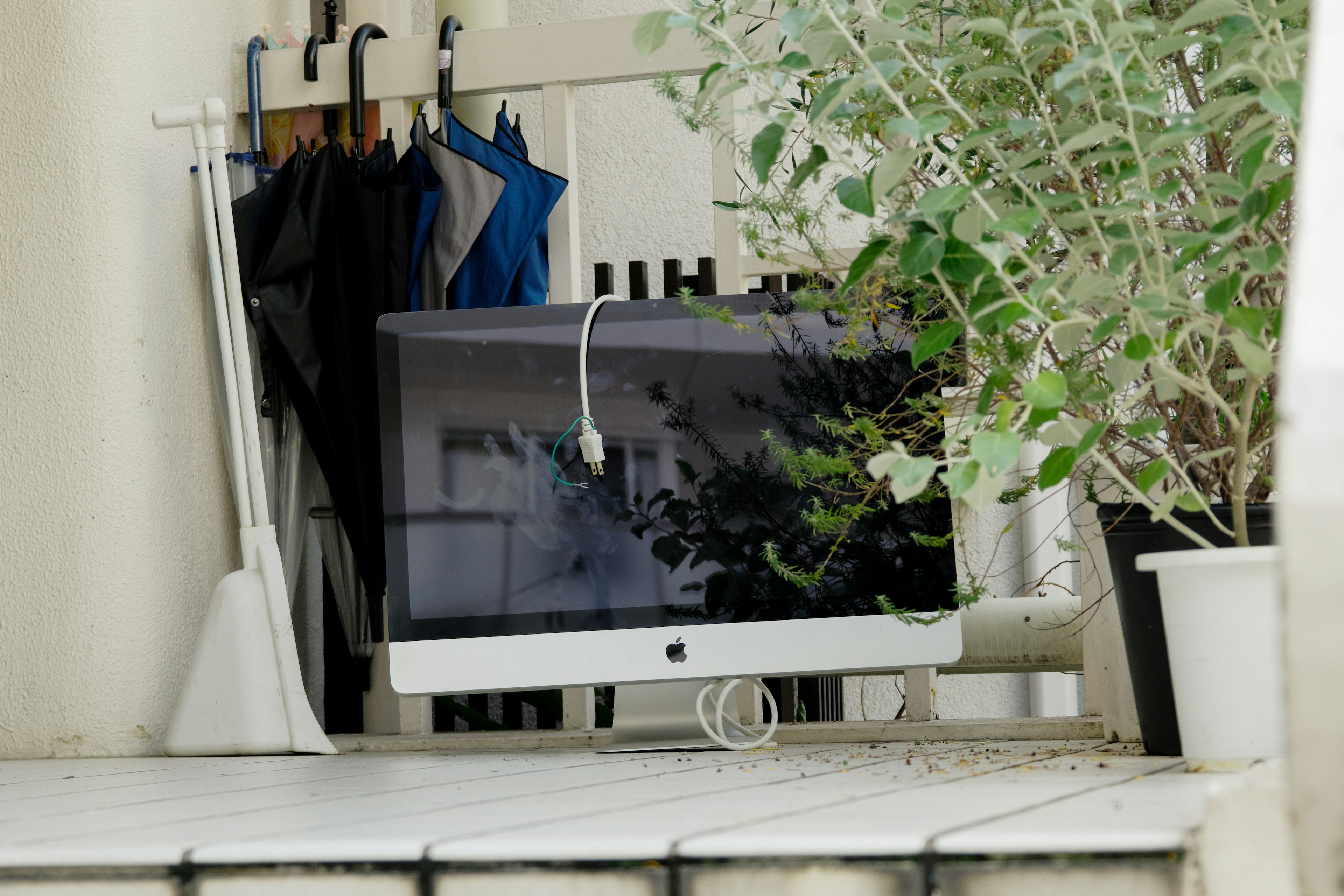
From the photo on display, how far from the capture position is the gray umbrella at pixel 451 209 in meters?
1.60

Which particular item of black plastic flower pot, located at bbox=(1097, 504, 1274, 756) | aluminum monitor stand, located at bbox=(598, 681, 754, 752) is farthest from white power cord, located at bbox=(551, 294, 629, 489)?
black plastic flower pot, located at bbox=(1097, 504, 1274, 756)

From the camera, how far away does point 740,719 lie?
152cm

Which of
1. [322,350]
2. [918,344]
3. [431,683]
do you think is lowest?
[431,683]

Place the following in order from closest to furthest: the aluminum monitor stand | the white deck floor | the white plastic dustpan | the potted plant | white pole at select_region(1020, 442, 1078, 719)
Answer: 1. the white deck floor
2. the potted plant
3. the aluminum monitor stand
4. the white plastic dustpan
5. white pole at select_region(1020, 442, 1078, 719)

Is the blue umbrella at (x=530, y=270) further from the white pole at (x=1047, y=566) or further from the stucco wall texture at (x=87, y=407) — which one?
the white pole at (x=1047, y=566)

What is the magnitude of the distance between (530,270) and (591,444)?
54cm

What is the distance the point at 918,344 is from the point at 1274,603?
0.29m

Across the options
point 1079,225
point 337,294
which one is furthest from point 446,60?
A: point 1079,225

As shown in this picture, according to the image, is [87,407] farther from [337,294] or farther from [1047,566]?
[1047,566]

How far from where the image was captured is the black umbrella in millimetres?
1566

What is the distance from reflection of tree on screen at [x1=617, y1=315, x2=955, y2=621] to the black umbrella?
1.78 feet

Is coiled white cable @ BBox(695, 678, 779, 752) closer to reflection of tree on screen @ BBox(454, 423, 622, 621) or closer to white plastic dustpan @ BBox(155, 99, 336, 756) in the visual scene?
reflection of tree on screen @ BBox(454, 423, 622, 621)

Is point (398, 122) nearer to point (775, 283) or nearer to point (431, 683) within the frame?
point (775, 283)

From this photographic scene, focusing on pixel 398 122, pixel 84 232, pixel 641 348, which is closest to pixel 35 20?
pixel 84 232
